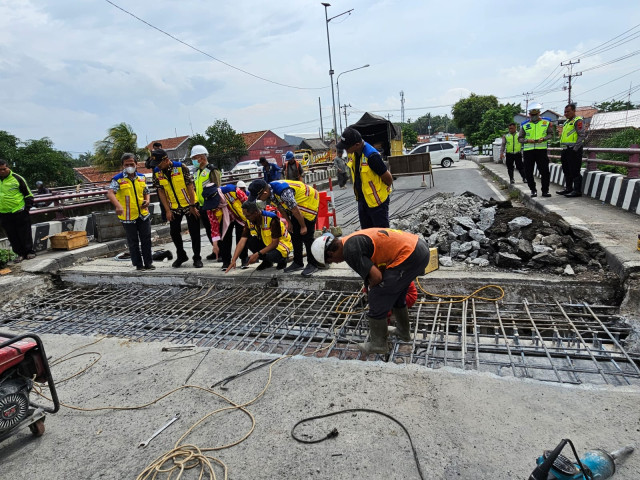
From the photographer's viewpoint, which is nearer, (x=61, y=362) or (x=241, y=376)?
(x=241, y=376)

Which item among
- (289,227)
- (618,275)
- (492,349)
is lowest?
(492,349)

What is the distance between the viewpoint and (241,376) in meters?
3.05

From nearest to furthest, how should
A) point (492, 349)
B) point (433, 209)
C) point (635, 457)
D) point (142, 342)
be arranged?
→ point (635, 457)
point (492, 349)
point (142, 342)
point (433, 209)

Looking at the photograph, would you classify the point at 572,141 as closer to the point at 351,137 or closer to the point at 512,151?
the point at 512,151

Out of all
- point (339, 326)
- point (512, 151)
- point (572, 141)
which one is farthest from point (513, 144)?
point (339, 326)

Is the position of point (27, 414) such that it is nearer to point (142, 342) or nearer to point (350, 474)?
point (142, 342)

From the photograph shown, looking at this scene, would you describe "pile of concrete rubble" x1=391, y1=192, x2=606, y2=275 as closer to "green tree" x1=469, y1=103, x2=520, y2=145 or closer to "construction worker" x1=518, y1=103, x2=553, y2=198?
"construction worker" x1=518, y1=103, x2=553, y2=198

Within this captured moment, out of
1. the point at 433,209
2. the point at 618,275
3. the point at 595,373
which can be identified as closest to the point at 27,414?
the point at 595,373

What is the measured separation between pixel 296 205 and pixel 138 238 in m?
2.86

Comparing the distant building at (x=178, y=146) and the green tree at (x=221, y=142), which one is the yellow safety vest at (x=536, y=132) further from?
the distant building at (x=178, y=146)

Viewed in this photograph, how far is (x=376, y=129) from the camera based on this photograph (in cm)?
2211

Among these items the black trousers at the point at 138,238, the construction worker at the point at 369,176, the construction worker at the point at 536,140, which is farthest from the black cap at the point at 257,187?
the construction worker at the point at 536,140

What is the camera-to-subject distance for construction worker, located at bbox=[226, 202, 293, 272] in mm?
5223

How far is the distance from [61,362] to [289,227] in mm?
2764
